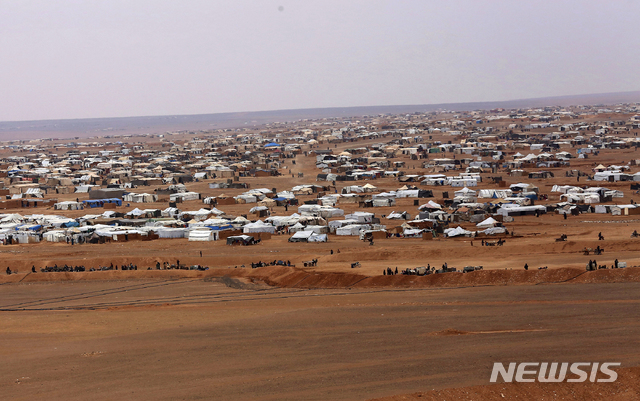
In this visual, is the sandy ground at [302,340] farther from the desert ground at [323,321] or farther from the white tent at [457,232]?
the white tent at [457,232]

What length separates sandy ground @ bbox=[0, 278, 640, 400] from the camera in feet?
67.8

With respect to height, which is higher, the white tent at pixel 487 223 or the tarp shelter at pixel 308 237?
the white tent at pixel 487 223

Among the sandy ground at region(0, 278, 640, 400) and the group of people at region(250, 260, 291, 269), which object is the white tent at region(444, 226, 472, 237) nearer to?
the group of people at region(250, 260, 291, 269)

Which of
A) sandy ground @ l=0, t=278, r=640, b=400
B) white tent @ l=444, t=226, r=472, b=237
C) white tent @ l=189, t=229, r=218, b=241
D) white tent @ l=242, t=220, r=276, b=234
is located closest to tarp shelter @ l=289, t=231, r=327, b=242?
white tent @ l=242, t=220, r=276, b=234

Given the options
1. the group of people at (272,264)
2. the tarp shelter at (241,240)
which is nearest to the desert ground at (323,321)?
the group of people at (272,264)

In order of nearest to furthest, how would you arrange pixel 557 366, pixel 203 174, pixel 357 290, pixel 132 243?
pixel 557 366 < pixel 357 290 < pixel 132 243 < pixel 203 174

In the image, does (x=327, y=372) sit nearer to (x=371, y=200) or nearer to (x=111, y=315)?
(x=111, y=315)

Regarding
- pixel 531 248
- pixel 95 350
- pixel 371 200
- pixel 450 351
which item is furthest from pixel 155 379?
pixel 371 200

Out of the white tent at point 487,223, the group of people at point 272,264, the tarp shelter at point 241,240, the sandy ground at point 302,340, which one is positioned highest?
the sandy ground at point 302,340

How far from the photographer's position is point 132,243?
171ft

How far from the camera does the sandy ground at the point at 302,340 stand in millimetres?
20672

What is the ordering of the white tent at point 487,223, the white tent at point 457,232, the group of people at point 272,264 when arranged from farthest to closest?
the white tent at point 487,223 → the white tent at point 457,232 → the group of people at point 272,264

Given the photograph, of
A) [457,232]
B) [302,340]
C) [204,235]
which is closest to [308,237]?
[204,235]

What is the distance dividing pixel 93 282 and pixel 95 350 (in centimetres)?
1518
